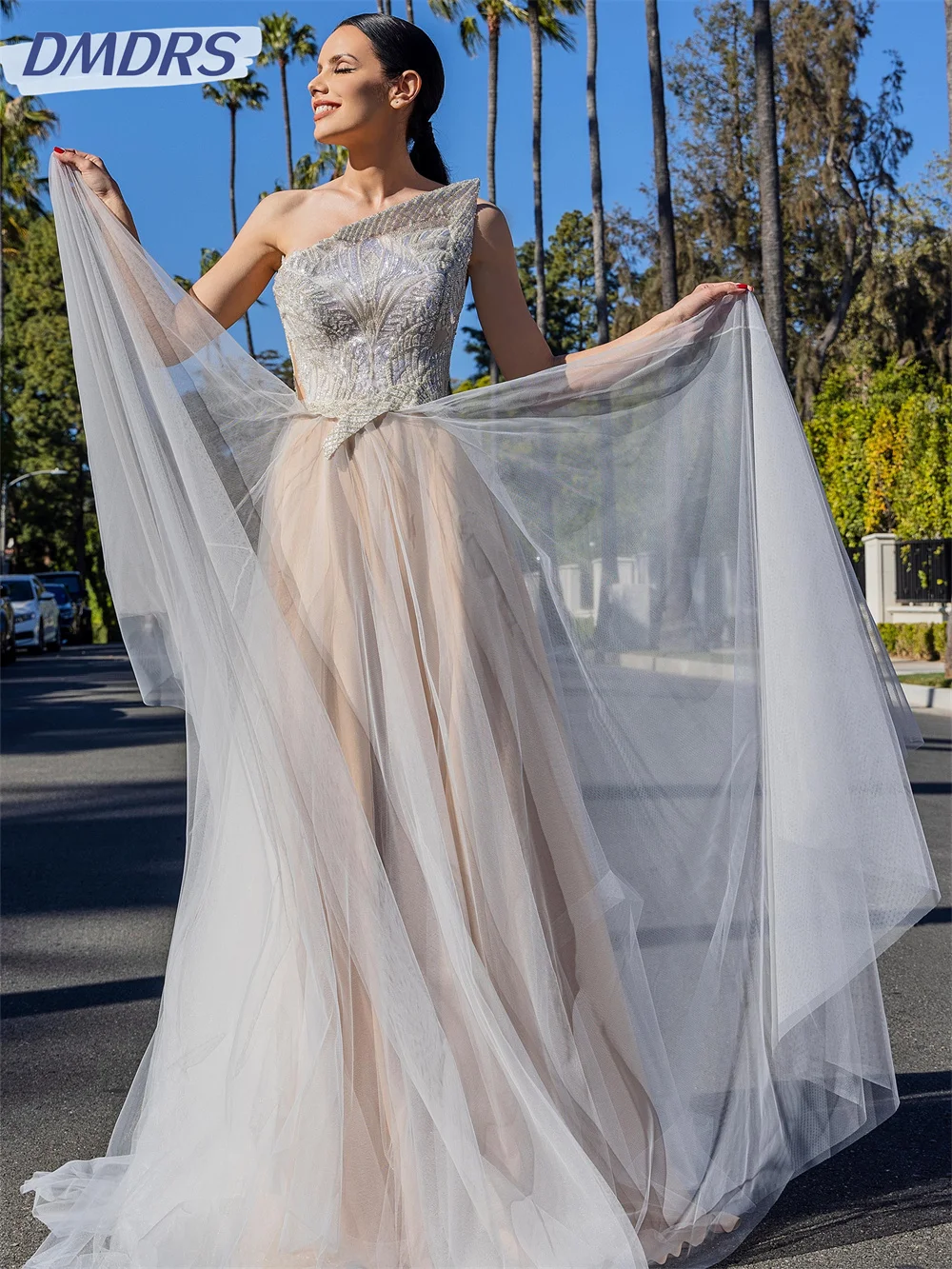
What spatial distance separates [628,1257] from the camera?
2641 millimetres

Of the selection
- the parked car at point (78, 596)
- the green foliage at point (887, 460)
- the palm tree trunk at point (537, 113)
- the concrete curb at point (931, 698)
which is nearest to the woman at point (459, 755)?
the concrete curb at point (931, 698)

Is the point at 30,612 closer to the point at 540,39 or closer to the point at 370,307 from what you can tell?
the point at 540,39

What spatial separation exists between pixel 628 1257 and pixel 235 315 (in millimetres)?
2121

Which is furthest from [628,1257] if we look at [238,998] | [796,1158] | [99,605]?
[99,605]

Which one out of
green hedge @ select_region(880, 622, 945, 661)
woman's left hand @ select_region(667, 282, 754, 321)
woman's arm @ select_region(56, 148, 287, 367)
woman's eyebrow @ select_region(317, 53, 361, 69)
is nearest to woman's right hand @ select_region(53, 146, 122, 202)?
woman's arm @ select_region(56, 148, 287, 367)

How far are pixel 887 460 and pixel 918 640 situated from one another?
5813mm

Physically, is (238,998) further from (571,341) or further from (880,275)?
(571,341)

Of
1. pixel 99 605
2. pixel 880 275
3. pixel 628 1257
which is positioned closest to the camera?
pixel 628 1257

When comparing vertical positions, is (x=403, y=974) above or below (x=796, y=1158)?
above

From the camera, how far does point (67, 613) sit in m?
44.8

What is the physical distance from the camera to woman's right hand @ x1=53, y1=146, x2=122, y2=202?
126 inches

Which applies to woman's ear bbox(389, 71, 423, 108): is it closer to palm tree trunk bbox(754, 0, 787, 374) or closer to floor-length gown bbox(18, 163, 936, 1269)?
floor-length gown bbox(18, 163, 936, 1269)

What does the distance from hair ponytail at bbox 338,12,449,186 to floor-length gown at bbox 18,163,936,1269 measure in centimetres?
20

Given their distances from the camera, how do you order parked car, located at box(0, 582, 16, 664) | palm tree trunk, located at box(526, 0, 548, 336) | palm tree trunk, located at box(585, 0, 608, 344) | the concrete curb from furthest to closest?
palm tree trunk, located at box(526, 0, 548, 336) → palm tree trunk, located at box(585, 0, 608, 344) → parked car, located at box(0, 582, 16, 664) → the concrete curb
